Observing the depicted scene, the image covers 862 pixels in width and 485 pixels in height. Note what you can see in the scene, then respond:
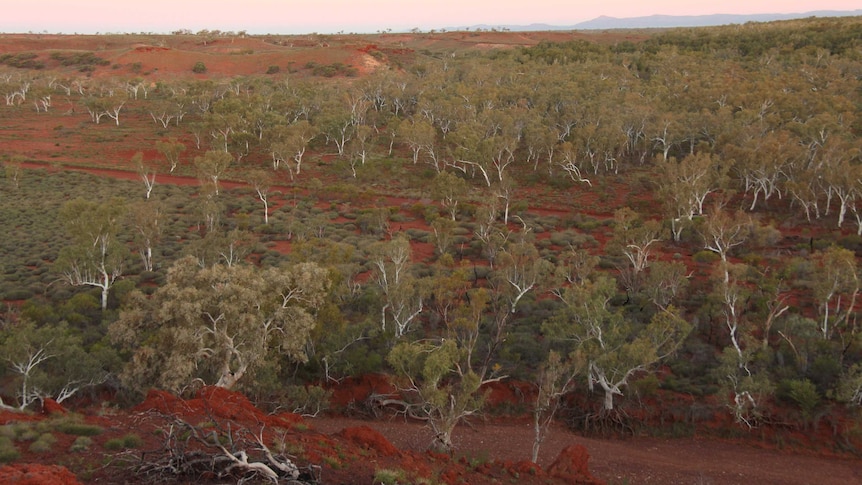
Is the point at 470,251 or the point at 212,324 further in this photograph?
the point at 470,251

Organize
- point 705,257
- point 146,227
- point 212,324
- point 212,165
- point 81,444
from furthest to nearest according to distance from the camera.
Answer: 1. point 212,165
2. point 705,257
3. point 146,227
4. point 212,324
5. point 81,444

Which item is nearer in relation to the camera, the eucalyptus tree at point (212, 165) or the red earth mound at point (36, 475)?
the red earth mound at point (36, 475)

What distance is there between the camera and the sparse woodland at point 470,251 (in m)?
17.8

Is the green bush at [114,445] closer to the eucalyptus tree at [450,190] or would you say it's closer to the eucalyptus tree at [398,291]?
the eucalyptus tree at [398,291]

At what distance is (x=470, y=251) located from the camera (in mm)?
33281

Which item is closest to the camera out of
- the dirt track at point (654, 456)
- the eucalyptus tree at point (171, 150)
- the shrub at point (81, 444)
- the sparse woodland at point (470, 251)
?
the shrub at point (81, 444)

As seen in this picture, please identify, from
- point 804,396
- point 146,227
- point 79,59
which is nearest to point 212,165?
point 146,227

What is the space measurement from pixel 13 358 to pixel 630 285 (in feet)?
74.6

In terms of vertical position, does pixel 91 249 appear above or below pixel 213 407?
above

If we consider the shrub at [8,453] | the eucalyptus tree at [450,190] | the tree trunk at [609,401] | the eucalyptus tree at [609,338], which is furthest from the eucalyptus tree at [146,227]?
the tree trunk at [609,401]


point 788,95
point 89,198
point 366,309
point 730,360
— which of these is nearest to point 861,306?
point 730,360

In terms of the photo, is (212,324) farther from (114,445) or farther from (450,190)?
(450,190)

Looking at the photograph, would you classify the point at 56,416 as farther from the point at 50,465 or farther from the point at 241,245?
the point at 241,245

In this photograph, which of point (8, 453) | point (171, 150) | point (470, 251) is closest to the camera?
point (8, 453)
